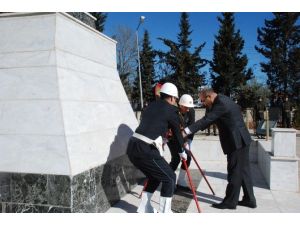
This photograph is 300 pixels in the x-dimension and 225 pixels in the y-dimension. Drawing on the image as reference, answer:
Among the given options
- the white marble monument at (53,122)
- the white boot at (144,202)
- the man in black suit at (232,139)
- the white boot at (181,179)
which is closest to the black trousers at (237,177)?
the man in black suit at (232,139)

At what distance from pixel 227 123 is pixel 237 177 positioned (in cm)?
87

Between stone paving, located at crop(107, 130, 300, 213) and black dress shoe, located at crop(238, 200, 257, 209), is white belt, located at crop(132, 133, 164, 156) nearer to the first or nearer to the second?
stone paving, located at crop(107, 130, 300, 213)

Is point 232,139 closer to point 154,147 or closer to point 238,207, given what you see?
point 238,207

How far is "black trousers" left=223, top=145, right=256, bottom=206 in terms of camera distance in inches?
198

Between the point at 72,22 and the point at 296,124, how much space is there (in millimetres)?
23761

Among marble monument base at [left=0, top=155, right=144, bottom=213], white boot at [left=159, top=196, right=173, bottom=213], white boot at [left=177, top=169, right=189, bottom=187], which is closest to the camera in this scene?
marble monument base at [left=0, top=155, right=144, bottom=213]

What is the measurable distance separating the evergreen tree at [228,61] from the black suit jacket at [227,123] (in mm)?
27270

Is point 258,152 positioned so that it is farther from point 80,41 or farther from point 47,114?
point 47,114

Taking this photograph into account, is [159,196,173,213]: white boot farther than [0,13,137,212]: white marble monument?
Yes

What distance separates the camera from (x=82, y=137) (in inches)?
169

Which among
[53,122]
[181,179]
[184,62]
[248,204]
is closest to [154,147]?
[53,122]

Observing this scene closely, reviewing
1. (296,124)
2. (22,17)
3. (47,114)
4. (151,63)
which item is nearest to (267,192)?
(47,114)

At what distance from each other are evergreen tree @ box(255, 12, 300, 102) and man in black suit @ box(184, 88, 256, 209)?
2670 cm

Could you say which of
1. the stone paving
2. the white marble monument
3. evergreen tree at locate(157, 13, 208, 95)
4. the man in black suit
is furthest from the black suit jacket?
evergreen tree at locate(157, 13, 208, 95)
